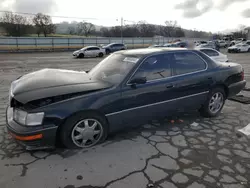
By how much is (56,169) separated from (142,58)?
220cm

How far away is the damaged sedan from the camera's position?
2.69 m

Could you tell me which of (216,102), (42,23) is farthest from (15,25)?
(216,102)

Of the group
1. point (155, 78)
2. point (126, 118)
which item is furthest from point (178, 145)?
point (155, 78)

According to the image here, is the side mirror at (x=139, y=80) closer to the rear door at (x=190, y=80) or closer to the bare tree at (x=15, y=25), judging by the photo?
the rear door at (x=190, y=80)

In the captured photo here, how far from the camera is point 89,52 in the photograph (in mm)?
23234

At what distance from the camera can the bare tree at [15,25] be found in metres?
45.0

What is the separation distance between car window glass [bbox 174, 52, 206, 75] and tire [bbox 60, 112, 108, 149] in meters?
1.72

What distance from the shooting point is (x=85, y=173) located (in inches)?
99.0

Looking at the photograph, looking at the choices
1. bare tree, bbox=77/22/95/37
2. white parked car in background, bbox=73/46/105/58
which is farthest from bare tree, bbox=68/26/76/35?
white parked car in background, bbox=73/46/105/58

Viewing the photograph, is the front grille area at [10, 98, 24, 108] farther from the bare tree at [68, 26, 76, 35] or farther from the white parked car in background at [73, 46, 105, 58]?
the bare tree at [68, 26, 76, 35]

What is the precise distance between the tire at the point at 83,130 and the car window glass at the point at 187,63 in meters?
1.72

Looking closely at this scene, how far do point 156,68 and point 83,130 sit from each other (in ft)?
5.45

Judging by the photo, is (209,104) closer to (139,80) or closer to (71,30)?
(139,80)

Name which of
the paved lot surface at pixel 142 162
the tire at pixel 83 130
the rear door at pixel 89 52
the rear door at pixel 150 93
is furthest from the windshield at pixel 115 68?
the rear door at pixel 89 52
